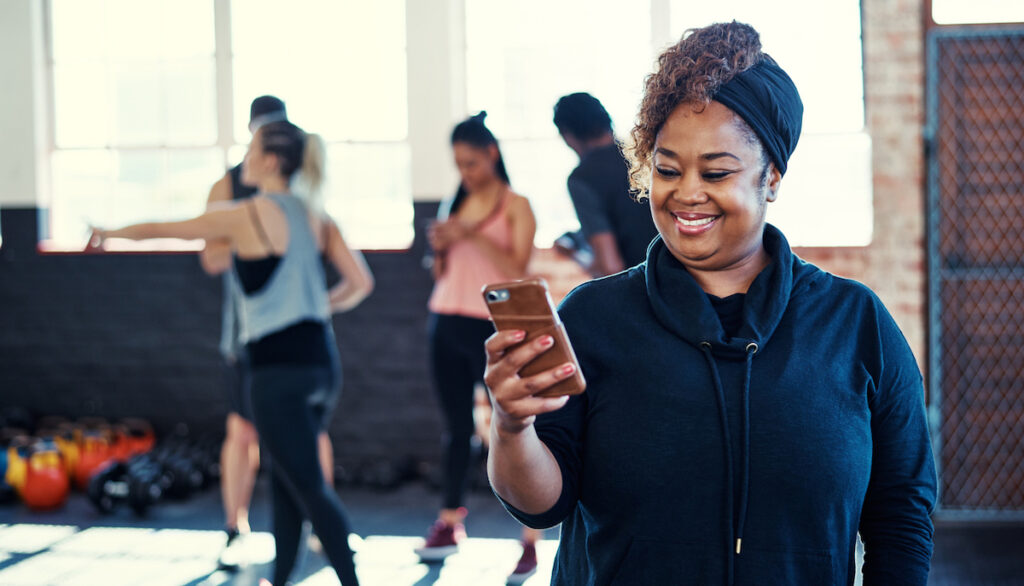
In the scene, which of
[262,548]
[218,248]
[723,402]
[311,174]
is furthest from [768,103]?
[262,548]

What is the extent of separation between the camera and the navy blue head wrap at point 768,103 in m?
1.14

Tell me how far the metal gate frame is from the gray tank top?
2.95 m

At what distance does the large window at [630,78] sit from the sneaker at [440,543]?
1788 millimetres

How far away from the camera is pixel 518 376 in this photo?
3.22 feet

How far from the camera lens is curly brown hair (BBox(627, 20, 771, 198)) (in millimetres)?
1138

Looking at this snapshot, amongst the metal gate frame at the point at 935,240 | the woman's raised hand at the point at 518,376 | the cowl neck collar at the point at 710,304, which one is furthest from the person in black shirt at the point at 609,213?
the metal gate frame at the point at 935,240

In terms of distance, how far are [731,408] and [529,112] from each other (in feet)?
13.7

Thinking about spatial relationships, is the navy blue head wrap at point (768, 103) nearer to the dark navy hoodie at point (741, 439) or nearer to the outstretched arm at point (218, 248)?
the dark navy hoodie at point (741, 439)

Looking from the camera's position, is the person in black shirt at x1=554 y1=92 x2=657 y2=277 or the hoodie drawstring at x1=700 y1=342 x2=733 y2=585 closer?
the hoodie drawstring at x1=700 y1=342 x2=733 y2=585

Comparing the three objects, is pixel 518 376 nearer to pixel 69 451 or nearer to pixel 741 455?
pixel 741 455

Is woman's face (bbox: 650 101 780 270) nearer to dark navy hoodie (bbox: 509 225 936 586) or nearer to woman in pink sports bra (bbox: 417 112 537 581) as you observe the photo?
dark navy hoodie (bbox: 509 225 936 586)

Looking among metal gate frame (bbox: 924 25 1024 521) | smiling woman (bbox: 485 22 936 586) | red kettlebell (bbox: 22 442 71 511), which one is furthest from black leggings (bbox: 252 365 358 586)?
metal gate frame (bbox: 924 25 1024 521)

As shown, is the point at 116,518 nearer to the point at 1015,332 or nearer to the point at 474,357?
the point at 474,357

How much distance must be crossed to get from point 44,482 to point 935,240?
441 cm
